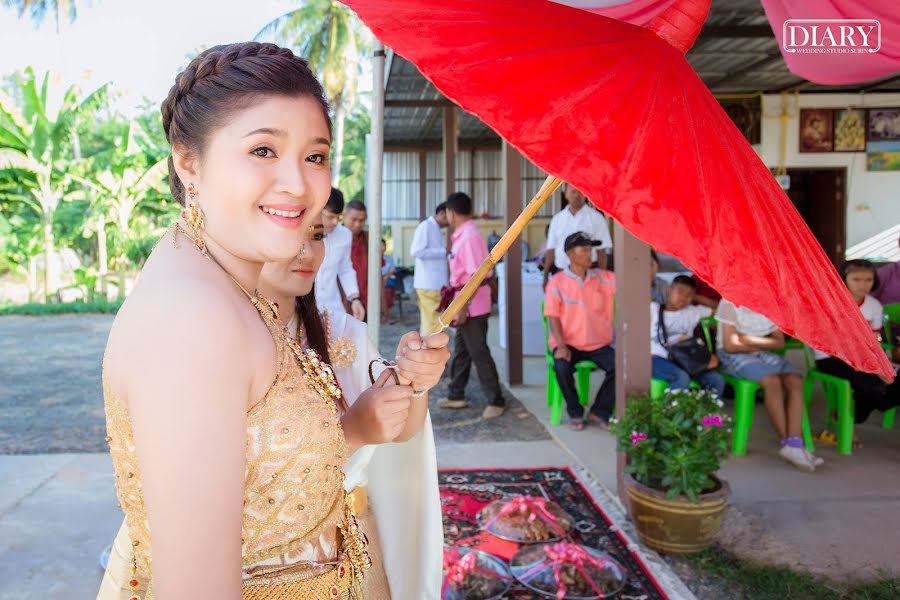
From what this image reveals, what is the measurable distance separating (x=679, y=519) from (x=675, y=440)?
372 mm

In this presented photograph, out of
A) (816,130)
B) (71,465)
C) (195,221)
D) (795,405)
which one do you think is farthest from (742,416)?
(816,130)

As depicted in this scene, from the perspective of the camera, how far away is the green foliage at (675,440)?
3393mm

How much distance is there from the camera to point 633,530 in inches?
146

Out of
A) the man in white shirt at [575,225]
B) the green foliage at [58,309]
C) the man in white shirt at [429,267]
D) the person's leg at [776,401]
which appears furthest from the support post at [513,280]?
the green foliage at [58,309]

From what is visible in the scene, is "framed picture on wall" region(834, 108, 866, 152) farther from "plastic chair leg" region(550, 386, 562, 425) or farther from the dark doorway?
"plastic chair leg" region(550, 386, 562, 425)

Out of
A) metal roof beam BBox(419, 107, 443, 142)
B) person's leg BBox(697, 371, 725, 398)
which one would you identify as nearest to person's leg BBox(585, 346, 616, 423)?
person's leg BBox(697, 371, 725, 398)

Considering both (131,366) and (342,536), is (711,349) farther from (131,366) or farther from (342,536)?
(131,366)

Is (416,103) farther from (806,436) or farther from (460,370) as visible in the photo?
(806,436)

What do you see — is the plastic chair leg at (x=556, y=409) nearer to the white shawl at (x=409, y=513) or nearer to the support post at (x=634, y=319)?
the support post at (x=634, y=319)

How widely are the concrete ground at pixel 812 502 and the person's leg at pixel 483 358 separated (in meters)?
0.76

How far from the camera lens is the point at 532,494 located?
4.34m

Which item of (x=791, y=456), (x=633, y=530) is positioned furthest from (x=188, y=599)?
(x=791, y=456)

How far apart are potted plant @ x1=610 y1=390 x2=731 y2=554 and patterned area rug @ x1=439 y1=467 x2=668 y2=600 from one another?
7.9 inches

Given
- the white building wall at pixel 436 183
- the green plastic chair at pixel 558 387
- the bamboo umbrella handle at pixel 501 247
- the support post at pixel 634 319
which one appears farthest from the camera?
the white building wall at pixel 436 183
